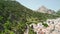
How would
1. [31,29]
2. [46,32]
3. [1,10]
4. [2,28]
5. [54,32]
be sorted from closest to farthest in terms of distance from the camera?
[54,32], [46,32], [31,29], [2,28], [1,10]

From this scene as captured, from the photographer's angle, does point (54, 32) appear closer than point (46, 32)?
Yes

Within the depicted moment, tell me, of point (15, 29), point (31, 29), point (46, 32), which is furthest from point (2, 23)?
point (46, 32)

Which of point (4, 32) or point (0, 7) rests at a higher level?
point (0, 7)

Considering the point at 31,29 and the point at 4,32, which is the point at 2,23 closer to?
the point at 4,32

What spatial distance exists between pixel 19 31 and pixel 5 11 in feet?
68.5

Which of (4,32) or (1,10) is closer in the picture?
(4,32)

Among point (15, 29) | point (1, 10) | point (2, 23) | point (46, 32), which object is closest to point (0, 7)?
point (1, 10)

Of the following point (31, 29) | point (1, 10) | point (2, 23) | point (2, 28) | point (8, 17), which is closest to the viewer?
point (31, 29)

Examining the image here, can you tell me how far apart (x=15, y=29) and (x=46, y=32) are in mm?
14823

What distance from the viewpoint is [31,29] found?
50.5 metres

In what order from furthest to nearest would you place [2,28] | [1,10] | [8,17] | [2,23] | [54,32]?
[1,10], [8,17], [2,23], [2,28], [54,32]

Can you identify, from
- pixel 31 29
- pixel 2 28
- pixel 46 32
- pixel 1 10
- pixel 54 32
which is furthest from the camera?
pixel 1 10

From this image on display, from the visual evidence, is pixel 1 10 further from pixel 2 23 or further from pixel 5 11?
pixel 2 23

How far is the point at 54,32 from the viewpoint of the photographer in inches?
1470
